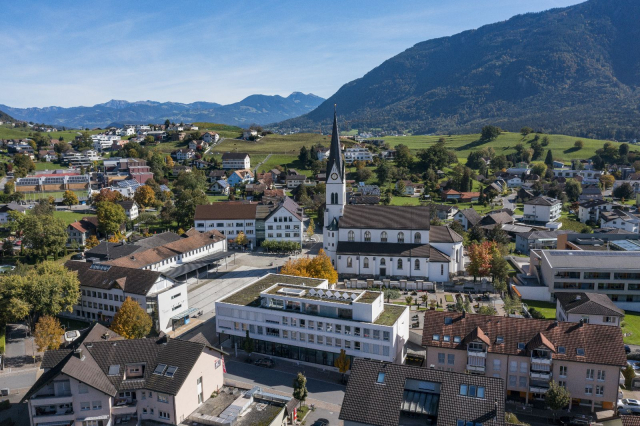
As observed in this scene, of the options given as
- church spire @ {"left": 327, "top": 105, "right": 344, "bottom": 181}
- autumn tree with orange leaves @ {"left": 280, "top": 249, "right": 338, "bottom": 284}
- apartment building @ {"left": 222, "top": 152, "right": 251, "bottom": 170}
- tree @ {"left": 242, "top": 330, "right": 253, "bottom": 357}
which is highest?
church spire @ {"left": 327, "top": 105, "right": 344, "bottom": 181}

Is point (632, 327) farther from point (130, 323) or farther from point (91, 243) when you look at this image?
point (91, 243)

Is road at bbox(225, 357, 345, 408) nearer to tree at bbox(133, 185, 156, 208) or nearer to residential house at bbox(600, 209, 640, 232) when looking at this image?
tree at bbox(133, 185, 156, 208)

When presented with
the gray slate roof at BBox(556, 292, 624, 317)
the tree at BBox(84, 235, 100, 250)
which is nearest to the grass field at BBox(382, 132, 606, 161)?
the gray slate roof at BBox(556, 292, 624, 317)

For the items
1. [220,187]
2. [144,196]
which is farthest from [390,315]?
[220,187]

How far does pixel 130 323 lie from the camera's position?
3878 centimetres

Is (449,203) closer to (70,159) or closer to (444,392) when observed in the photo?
(444,392)

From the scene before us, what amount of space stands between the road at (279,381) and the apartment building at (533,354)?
7385 mm

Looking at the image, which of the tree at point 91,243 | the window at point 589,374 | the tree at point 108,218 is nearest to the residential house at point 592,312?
the window at point 589,374

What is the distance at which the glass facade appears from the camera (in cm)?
3781

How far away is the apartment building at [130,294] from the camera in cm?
4381

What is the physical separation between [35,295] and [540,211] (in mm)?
86182

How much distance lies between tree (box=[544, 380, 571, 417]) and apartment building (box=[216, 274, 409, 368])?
10.7 m

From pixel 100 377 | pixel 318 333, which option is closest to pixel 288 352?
pixel 318 333

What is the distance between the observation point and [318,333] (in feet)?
123
